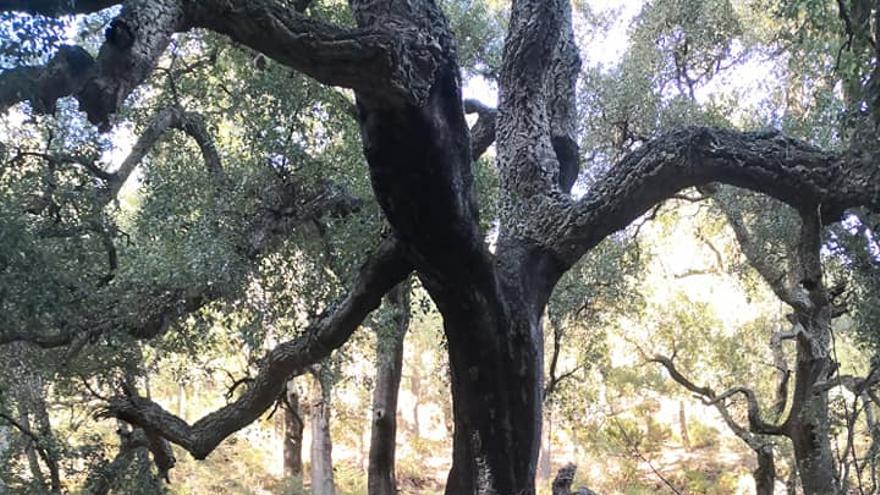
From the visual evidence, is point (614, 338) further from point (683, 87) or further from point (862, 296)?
point (862, 296)

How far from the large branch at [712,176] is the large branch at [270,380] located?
120cm

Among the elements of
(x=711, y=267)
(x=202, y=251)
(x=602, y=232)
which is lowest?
(x=602, y=232)

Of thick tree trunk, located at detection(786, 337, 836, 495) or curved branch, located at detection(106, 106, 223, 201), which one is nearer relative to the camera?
curved branch, located at detection(106, 106, 223, 201)

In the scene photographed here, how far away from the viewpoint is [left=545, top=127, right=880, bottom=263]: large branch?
3.83m

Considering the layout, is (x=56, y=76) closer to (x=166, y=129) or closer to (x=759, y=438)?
(x=166, y=129)

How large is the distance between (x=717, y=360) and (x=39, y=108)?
1016 centimetres

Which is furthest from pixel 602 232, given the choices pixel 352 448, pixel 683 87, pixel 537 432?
pixel 352 448

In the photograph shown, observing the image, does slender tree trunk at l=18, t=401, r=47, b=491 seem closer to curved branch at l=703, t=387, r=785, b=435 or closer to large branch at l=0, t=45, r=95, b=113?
large branch at l=0, t=45, r=95, b=113

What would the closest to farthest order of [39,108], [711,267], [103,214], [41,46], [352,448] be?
[41,46] < [39,108] < [103,214] < [711,267] < [352,448]

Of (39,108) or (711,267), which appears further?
(711,267)

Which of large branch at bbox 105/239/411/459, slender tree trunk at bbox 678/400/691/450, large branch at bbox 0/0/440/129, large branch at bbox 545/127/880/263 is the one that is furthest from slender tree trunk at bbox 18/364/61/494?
slender tree trunk at bbox 678/400/691/450

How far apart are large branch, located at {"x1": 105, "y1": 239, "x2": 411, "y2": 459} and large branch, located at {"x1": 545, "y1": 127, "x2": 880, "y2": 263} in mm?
1203

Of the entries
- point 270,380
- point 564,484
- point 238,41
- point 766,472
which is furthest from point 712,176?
point 766,472

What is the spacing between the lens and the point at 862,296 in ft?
14.7
